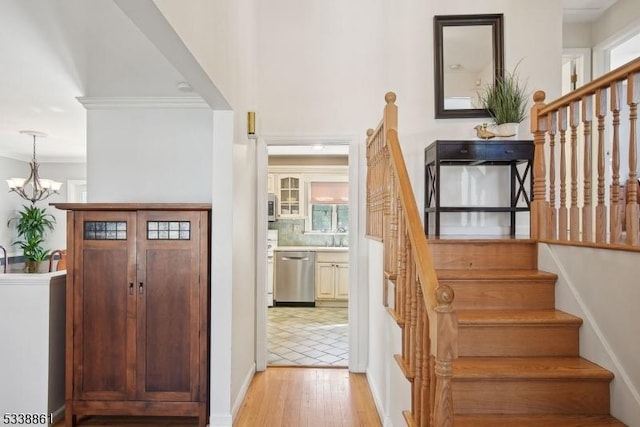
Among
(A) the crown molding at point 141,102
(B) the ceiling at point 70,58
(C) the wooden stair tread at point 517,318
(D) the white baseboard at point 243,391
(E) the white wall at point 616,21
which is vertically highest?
(E) the white wall at point 616,21

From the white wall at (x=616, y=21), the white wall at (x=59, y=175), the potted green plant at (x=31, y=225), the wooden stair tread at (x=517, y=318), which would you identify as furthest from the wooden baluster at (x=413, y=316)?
the white wall at (x=59, y=175)

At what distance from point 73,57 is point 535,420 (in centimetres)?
340

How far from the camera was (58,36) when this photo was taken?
2.27 m

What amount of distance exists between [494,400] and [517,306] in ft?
2.11

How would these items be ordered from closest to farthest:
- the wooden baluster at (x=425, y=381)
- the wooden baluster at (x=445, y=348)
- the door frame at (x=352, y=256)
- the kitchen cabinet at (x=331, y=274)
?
the wooden baluster at (x=445, y=348) < the wooden baluster at (x=425, y=381) < the door frame at (x=352, y=256) < the kitchen cabinet at (x=331, y=274)

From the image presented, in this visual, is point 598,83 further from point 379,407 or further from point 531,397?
point 379,407

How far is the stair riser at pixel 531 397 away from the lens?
1740 mm

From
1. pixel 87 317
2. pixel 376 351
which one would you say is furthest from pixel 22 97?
pixel 376 351

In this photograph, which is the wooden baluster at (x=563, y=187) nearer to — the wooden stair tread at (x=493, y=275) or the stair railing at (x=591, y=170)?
the stair railing at (x=591, y=170)

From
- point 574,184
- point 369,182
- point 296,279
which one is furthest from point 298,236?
point 574,184

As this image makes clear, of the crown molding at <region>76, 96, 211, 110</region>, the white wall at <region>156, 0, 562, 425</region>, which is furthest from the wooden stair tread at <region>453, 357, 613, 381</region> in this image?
the crown molding at <region>76, 96, 211, 110</region>

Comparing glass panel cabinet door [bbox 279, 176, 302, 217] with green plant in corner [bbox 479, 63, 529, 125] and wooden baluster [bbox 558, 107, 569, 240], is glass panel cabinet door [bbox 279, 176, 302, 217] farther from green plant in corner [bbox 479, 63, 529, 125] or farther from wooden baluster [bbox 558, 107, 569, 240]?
wooden baluster [bbox 558, 107, 569, 240]

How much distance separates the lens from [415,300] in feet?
5.43

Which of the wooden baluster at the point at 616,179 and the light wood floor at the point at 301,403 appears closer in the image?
the wooden baluster at the point at 616,179
